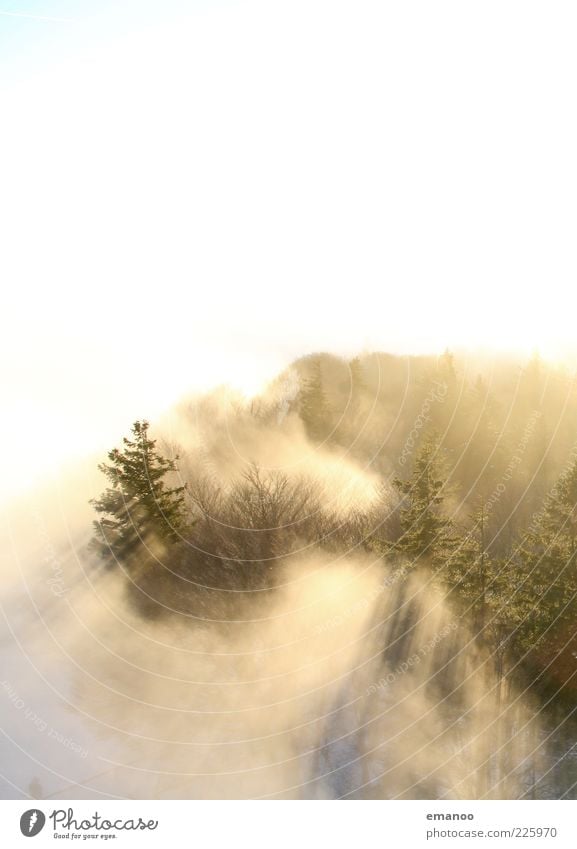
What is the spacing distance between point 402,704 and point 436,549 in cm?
519

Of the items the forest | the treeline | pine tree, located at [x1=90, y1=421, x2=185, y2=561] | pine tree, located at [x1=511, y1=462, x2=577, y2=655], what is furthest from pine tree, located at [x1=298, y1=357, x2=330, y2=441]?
pine tree, located at [x1=511, y1=462, x2=577, y2=655]

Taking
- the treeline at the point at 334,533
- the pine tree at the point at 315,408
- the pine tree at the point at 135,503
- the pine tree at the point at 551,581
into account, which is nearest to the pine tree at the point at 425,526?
the treeline at the point at 334,533

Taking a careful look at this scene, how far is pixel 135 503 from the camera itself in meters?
20.9

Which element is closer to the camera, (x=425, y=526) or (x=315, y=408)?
(x=425, y=526)

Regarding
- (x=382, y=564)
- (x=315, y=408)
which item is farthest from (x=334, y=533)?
(x=315, y=408)

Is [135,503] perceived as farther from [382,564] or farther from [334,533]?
[382,564]

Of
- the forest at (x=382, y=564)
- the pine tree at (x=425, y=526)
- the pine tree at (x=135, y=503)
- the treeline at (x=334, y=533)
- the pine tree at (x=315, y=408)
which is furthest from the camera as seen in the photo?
the pine tree at (x=315, y=408)

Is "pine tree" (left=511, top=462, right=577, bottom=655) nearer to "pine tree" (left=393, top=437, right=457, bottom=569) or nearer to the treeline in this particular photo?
the treeline

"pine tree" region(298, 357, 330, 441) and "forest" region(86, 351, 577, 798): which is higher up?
"pine tree" region(298, 357, 330, 441)

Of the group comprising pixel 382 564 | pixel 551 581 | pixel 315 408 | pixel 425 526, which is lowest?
pixel 382 564

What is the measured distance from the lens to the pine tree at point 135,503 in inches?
812

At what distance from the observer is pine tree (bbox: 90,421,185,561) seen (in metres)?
20.6

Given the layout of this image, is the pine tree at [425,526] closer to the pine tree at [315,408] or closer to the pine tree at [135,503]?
the pine tree at [135,503]

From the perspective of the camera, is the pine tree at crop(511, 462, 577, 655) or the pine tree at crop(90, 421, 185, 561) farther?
the pine tree at crop(90, 421, 185, 561)
